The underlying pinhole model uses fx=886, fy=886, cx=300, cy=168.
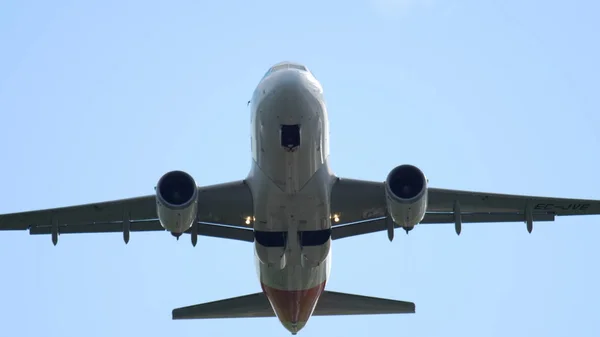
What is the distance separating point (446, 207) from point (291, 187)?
525 cm

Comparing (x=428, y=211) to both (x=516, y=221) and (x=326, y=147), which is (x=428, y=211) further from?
(x=326, y=147)

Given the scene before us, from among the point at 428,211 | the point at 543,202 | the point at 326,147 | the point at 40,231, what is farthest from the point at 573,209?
the point at 40,231

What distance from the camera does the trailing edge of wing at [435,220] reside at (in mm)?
24802

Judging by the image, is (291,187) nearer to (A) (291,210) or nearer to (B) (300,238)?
(A) (291,210)

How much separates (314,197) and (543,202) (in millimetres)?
6967

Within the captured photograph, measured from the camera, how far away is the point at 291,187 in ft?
70.3

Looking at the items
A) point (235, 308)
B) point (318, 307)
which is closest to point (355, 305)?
point (318, 307)

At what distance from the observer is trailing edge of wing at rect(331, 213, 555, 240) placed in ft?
81.4

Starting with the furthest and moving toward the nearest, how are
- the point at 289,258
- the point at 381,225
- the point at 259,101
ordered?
1. the point at 381,225
2. the point at 289,258
3. the point at 259,101

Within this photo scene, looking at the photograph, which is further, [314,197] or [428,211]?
[428,211]

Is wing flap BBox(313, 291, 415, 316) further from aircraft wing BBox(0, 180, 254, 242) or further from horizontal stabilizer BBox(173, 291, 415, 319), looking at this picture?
aircraft wing BBox(0, 180, 254, 242)

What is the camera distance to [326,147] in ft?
71.7

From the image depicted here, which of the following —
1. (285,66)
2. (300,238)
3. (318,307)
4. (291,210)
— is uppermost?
(285,66)

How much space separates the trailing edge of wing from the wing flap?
1.96 meters
